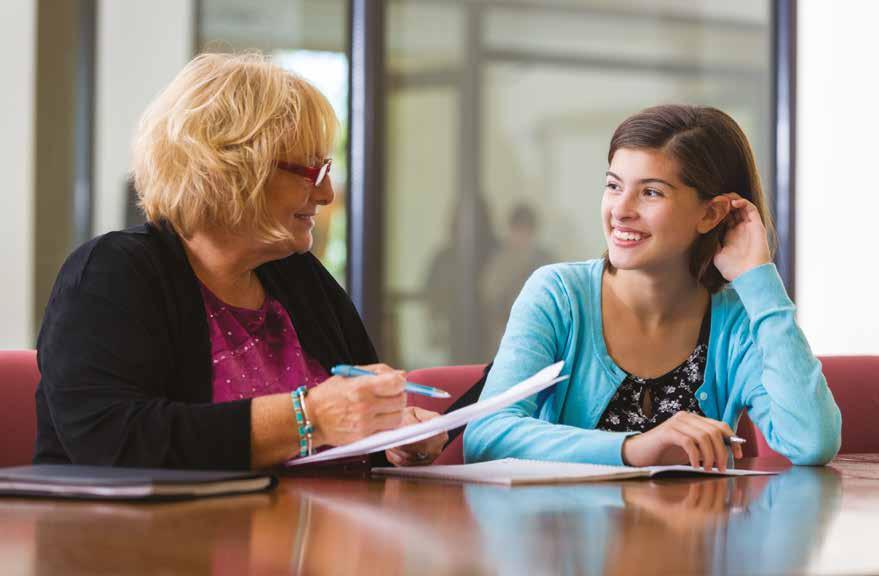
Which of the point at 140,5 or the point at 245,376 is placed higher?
the point at 140,5


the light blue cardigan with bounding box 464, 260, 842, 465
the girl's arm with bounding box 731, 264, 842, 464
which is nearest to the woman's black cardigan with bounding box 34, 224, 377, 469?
the light blue cardigan with bounding box 464, 260, 842, 465

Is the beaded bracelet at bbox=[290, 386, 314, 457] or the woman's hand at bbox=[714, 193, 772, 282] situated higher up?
the woman's hand at bbox=[714, 193, 772, 282]

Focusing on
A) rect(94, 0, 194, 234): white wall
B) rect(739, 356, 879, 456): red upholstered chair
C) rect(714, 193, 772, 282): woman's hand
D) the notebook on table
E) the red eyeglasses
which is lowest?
rect(739, 356, 879, 456): red upholstered chair

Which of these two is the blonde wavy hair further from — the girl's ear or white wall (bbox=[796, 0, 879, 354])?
white wall (bbox=[796, 0, 879, 354])

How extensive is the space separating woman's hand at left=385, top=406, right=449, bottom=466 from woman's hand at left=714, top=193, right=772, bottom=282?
73 cm

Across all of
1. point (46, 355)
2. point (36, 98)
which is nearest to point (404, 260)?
point (36, 98)

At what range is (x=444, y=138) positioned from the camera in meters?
4.05

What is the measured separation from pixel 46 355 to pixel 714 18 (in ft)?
12.0

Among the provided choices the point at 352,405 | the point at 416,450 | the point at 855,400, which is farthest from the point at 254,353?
the point at 855,400

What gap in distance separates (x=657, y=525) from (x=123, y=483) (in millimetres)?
528

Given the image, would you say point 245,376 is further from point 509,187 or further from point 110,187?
point 509,187

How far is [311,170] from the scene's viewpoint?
1.78 metres

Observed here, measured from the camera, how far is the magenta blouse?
1.70 m

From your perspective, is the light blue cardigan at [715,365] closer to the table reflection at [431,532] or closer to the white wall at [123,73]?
the table reflection at [431,532]
